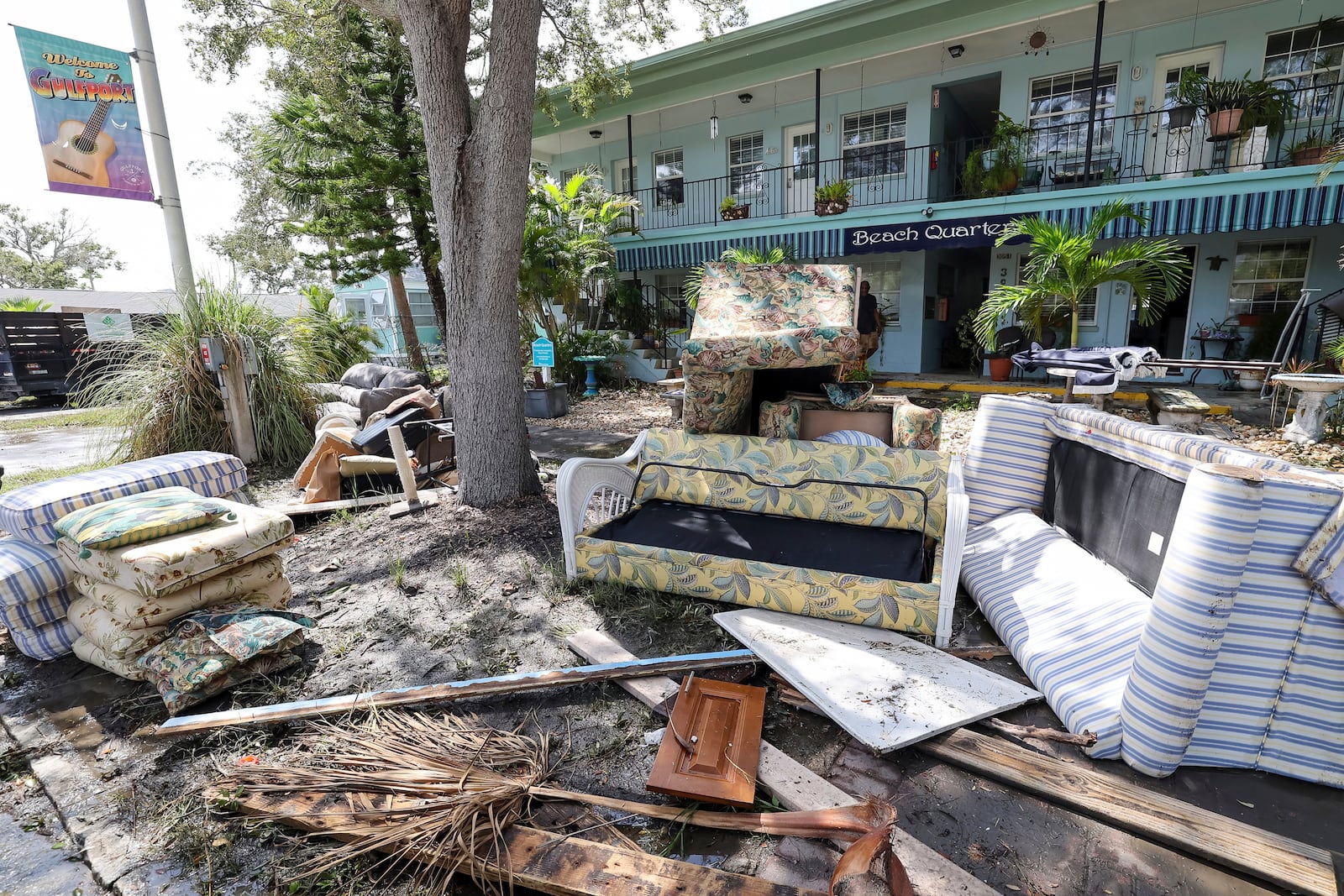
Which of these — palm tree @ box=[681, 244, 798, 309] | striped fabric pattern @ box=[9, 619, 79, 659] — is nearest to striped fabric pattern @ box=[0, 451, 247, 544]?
striped fabric pattern @ box=[9, 619, 79, 659]

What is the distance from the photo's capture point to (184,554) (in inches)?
107

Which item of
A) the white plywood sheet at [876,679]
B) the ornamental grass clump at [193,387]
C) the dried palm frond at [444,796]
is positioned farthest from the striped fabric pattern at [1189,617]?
the ornamental grass clump at [193,387]

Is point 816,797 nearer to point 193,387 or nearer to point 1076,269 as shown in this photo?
point 1076,269

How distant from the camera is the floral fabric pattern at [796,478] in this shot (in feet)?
11.3

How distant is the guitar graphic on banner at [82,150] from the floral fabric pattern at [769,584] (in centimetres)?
717

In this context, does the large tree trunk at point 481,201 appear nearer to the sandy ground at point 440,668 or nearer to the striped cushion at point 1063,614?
the sandy ground at point 440,668

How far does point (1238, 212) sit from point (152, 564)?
1195 cm

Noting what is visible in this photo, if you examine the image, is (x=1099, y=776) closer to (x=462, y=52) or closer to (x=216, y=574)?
(x=216, y=574)

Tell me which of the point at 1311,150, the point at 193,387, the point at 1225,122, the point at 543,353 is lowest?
the point at 193,387

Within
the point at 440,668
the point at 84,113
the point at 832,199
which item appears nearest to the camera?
the point at 440,668

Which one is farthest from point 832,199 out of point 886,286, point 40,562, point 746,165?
point 40,562

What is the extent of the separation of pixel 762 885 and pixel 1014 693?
143 centimetres

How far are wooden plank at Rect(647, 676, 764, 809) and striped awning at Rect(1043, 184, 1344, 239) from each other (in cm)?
954

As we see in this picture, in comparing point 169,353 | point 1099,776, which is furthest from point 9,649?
point 1099,776
